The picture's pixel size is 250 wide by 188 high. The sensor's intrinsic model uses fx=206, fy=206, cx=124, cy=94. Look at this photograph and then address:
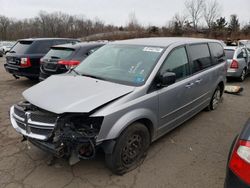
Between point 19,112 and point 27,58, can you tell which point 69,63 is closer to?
point 27,58

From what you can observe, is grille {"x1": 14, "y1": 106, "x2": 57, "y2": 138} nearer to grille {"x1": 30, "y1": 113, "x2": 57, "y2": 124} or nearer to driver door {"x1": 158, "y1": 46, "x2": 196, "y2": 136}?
grille {"x1": 30, "y1": 113, "x2": 57, "y2": 124}

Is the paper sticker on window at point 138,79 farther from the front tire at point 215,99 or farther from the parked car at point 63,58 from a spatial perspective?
the parked car at point 63,58

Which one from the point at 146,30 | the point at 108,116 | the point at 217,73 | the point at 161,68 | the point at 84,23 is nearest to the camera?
the point at 108,116

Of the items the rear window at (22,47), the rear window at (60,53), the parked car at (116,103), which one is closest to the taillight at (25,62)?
the rear window at (22,47)

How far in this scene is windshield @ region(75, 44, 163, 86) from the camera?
2.92 m

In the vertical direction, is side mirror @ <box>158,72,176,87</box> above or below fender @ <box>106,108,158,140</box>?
above

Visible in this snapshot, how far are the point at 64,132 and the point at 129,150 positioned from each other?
919mm

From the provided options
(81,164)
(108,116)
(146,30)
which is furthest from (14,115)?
(146,30)

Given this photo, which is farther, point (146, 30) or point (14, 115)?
point (146, 30)

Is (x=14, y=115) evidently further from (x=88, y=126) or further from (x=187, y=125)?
(x=187, y=125)

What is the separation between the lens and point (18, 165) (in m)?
2.93

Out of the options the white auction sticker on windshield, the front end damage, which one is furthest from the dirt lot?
the white auction sticker on windshield

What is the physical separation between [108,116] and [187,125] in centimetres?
242

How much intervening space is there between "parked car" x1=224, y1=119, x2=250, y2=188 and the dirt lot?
1.01 metres
